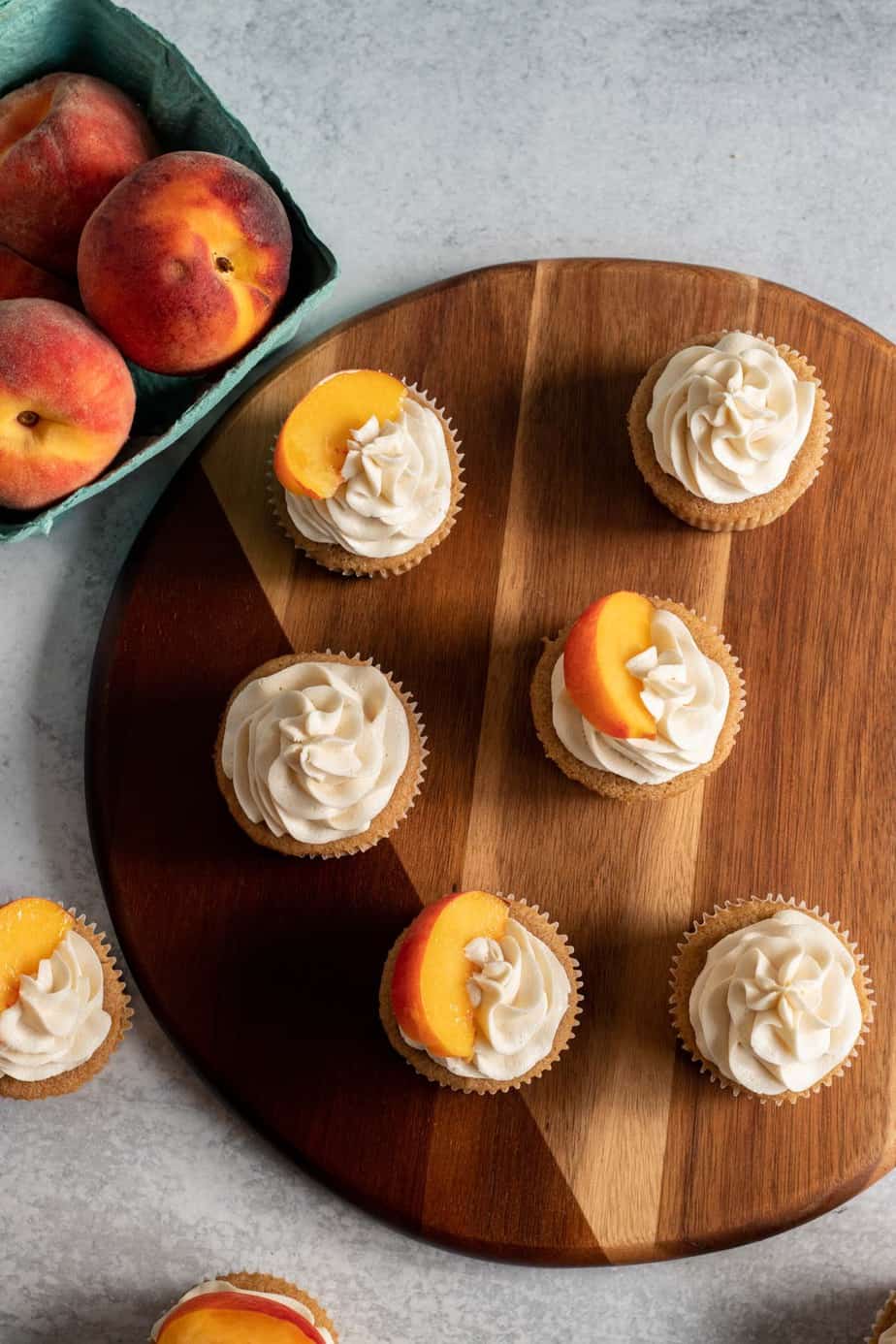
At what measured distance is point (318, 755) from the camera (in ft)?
6.39

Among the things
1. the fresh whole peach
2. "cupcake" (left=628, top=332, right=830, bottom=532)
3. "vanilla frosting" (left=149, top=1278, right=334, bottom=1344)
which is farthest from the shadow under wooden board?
the fresh whole peach

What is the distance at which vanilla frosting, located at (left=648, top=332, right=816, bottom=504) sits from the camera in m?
2.02

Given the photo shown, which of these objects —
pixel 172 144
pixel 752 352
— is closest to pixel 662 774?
pixel 752 352

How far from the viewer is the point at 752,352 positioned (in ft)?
6.75

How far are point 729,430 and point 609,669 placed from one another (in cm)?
41

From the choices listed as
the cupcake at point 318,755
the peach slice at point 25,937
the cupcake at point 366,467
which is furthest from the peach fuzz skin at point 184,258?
the peach slice at point 25,937

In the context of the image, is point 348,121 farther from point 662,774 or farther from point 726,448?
point 662,774

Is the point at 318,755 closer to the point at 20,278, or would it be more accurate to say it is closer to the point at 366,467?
the point at 366,467

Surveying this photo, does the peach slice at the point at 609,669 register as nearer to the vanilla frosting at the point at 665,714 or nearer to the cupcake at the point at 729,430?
the vanilla frosting at the point at 665,714

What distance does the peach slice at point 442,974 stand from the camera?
188cm

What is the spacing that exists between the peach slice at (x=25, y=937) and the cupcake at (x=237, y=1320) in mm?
Result: 520

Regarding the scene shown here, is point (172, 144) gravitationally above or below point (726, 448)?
above

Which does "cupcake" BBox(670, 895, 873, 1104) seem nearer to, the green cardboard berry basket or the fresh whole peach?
the green cardboard berry basket

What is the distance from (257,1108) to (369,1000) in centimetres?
23
